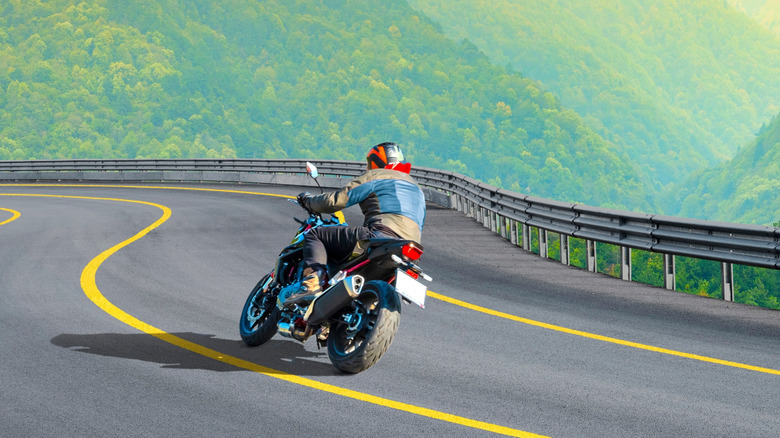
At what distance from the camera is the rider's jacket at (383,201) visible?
6.95 m

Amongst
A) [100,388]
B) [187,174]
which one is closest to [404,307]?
[100,388]

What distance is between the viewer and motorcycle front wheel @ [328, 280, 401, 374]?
6309 mm

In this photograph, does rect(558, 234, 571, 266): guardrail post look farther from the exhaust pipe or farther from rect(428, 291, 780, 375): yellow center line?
the exhaust pipe

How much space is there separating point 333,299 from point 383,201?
954mm

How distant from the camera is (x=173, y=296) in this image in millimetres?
9812

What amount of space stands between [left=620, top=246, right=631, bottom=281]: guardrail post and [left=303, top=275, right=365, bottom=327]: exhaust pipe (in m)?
6.09

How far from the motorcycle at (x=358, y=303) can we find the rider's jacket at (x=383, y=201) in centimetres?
31

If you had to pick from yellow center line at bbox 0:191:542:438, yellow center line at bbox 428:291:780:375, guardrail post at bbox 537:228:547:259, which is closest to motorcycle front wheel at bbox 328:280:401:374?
yellow center line at bbox 0:191:542:438

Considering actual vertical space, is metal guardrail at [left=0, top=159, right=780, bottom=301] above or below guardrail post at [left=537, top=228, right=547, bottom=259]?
above

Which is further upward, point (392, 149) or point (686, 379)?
point (392, 149)

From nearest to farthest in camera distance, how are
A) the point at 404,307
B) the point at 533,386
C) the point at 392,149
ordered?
the point at 533,386 → the point at 392,149 → the point at 404,307

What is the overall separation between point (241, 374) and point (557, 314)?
146 inches

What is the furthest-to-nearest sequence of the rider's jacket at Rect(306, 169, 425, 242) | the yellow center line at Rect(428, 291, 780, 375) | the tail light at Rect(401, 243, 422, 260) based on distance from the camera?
the yellow center line at Rect(428, 291, 780, 375)
the rider's jacket at Rect(306, 169, 425, 242)
the tail light at Rect(401, 243, 422, 260)

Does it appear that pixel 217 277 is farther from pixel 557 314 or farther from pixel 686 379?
pixel 686 379
